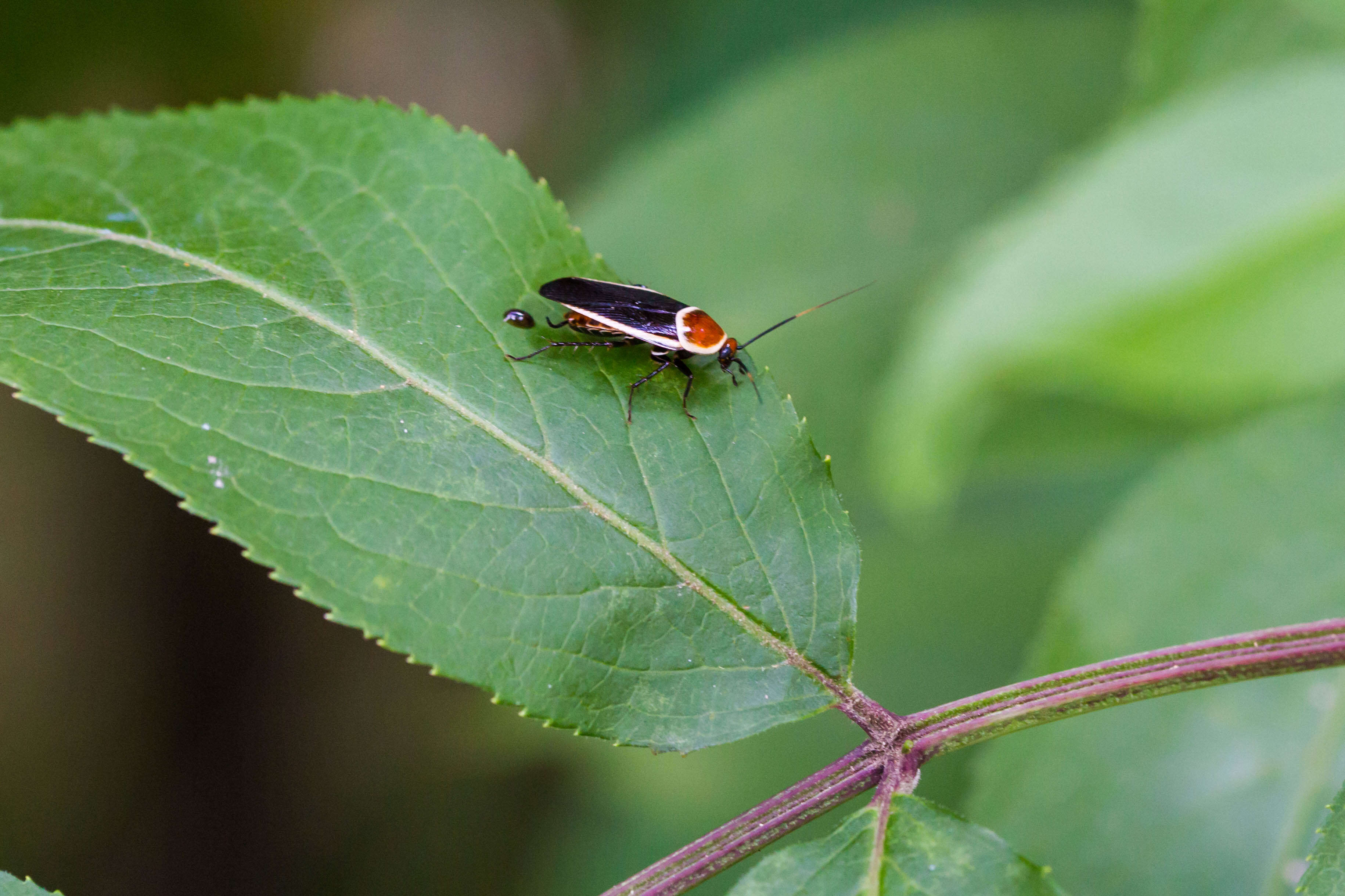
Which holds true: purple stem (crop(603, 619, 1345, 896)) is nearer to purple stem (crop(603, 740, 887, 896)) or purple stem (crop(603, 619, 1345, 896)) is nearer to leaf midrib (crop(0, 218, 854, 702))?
purple stem (crop(603, 740, 887, 896))

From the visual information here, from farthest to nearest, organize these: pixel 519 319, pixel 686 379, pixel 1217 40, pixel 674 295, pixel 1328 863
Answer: pixel 674 295
pixel 1217 40
pixel 686 379
pixel 519 319
pixel 1328 863

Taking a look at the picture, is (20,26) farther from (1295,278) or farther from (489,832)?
(1295,278)

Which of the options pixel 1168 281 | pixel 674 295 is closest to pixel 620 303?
pixel 1168 281

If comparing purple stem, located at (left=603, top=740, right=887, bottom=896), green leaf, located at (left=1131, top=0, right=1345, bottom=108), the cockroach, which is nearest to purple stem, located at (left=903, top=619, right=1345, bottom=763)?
purple stem, located at (left=603, top=740, right=887, bottom=896)

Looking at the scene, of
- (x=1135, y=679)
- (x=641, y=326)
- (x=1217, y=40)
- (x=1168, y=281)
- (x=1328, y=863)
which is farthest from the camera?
(x=1217, y=40)

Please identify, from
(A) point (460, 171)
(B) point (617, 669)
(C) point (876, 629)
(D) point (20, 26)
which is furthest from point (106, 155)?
(D) point (20, 26)


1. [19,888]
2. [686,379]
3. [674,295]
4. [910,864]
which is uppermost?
[674,295]

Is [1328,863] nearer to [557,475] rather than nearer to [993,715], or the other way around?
[993,715]

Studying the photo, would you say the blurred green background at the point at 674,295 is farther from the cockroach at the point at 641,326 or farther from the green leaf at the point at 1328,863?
the green leaf at the point at 1328,863
